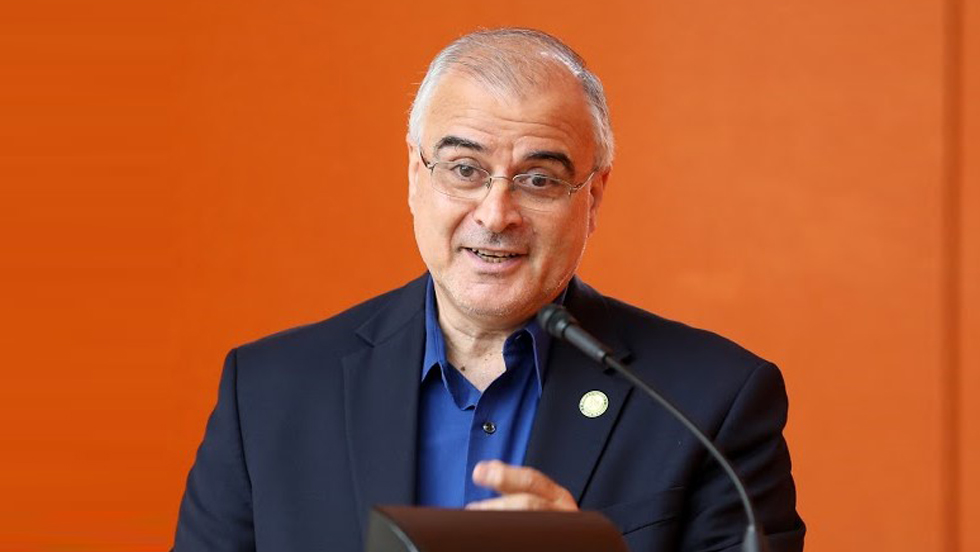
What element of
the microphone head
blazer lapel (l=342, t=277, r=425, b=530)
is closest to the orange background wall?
blazer lapel (l=342, t=277, r=425, b=530)

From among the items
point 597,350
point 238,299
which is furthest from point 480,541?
point 238,299

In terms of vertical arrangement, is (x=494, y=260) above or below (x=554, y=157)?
below

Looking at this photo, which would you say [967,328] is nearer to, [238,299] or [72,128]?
[238,299]

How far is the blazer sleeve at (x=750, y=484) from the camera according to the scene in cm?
215

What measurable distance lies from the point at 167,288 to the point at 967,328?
5.62ft

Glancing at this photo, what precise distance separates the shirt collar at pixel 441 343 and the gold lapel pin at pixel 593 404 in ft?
0.21

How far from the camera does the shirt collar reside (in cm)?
225

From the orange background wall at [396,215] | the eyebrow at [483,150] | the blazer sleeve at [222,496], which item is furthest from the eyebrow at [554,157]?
the orange background wall at [396,215]

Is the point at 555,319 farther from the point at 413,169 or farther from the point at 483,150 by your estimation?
the point at 413,169

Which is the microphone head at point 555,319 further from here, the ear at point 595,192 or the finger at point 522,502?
the ear at point 595,192

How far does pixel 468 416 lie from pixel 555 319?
0.48m

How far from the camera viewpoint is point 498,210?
83.7 inches

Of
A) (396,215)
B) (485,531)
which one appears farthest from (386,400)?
(396,215)

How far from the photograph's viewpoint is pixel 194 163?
11.9 feet
